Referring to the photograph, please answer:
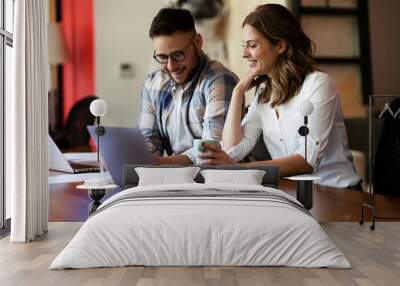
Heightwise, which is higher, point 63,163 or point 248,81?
point 248,81

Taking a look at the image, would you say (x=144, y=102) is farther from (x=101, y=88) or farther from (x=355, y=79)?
(x=355, y=79)

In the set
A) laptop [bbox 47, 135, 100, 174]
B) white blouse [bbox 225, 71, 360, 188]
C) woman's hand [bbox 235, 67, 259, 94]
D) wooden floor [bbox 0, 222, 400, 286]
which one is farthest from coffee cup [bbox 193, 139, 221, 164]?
wooden floor [bbox 0, 222, 400, 286]

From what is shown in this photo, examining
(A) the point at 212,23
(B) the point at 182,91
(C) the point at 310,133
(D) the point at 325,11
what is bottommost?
(C) the point at 310,133

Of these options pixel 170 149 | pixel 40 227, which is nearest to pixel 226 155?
pixel 170 149

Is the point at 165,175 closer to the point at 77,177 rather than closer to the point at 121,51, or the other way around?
the point at 77,177

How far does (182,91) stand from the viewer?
16.2 feet

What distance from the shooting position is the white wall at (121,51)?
5.02 meters

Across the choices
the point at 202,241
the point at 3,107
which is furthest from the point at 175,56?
the point at 202,241

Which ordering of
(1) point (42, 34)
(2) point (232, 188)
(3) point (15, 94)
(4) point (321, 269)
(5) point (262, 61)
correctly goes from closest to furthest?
(4) point (321, 269) → (2) point (232, 188) → (3) point (15, 94) → (1) point (42, 34) → (5) point (262, 61)

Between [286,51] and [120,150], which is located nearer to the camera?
[286,51]

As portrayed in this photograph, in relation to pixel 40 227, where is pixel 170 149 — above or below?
above

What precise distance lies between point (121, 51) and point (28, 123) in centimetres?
105

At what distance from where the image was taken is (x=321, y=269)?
11.1ft

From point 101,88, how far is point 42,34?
2.28 ft
